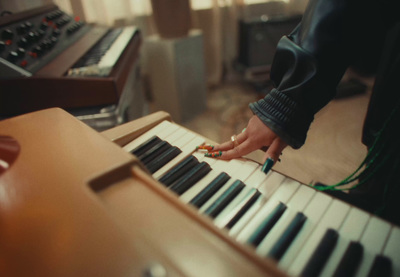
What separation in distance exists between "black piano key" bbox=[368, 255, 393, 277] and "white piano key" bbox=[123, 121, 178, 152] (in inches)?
20.5

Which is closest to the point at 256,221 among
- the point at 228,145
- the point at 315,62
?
the point at 228,145

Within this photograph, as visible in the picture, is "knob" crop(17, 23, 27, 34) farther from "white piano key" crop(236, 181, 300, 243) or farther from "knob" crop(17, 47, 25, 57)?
"white piano key" crop(236, 181, 300, 243)

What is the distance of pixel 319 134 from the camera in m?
1.20

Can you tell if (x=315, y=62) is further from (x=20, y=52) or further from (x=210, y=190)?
(x=20, y=52)

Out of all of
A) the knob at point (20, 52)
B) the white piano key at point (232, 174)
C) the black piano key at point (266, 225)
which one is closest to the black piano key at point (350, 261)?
the black piano key at point (266, 225)

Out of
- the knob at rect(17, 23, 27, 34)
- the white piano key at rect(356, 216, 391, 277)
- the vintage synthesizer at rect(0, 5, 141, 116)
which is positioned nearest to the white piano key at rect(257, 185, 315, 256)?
the white piano key at rect(356, 216, 391, 277)

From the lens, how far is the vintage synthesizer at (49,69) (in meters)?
0.82

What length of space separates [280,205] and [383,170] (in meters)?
0.37

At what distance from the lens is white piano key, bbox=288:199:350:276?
399 millimetres

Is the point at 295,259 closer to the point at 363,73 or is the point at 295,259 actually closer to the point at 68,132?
the point at 68,132

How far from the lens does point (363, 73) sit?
250 centimetres

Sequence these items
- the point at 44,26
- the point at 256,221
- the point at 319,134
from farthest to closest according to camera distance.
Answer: the point at 319,134, the point at 44,26, the point at 256,221

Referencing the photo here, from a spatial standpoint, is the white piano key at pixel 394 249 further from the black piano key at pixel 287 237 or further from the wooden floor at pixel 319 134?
the wooden floor at pixel 319 134

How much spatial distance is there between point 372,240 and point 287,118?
0.28m
